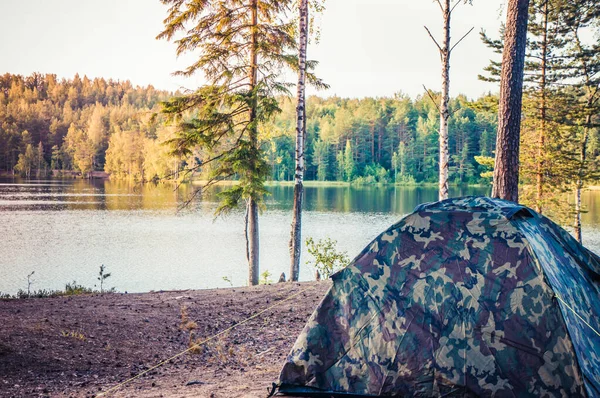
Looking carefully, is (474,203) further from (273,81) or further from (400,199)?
(400,199)

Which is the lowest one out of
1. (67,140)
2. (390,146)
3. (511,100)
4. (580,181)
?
(580,181)

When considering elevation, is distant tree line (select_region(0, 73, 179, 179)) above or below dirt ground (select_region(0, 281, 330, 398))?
above

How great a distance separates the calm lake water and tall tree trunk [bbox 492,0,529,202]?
28.4 ft

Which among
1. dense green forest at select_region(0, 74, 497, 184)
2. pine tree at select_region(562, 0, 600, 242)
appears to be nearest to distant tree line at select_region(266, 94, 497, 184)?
dense green forest at select_region(0, 74, 497, 184)

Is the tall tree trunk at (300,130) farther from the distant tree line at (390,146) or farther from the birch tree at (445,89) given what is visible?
the distant tree line at (390,146)

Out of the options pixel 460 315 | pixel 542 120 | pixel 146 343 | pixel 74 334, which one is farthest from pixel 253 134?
pixel 542 120

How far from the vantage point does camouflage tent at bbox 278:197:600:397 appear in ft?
14.6

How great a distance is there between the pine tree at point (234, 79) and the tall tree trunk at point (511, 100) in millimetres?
6263

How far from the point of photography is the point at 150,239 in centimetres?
2714

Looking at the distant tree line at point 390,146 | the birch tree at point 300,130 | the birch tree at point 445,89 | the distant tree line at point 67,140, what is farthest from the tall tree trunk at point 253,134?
the distant tree line at point 390,146

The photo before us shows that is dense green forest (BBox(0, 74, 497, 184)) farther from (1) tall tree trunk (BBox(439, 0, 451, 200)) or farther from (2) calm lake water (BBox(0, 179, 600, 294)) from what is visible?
(1) tall tree trunk (BBox(439, 0, 451, 200))

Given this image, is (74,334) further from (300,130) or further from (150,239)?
(150,239)

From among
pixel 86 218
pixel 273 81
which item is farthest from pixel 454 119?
pixel 273 81

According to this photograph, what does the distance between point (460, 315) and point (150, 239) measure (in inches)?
947
